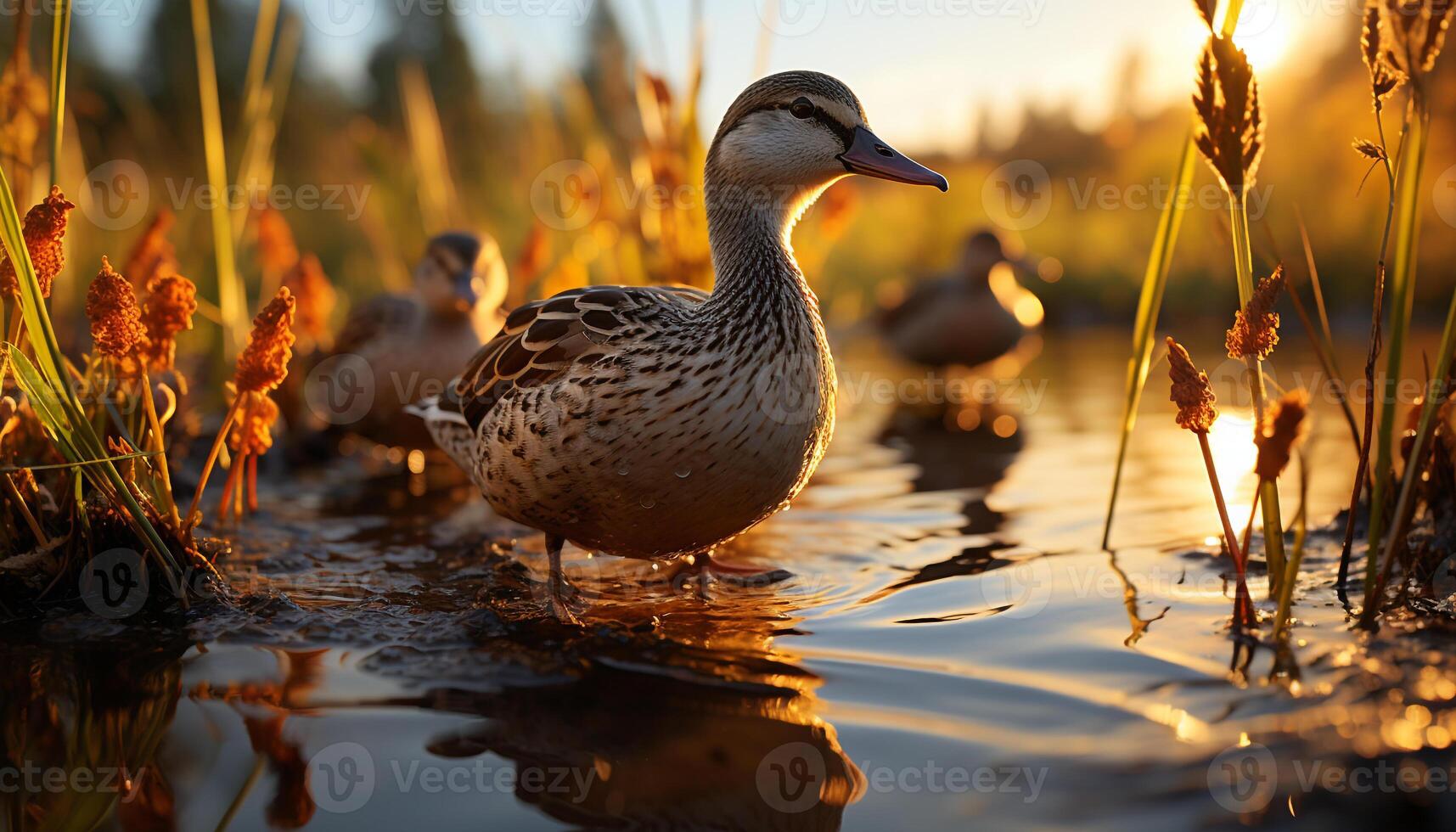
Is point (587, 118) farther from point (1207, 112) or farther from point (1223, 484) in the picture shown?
point (1207, 112)

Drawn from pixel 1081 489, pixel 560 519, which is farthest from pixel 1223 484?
pixel 560 519

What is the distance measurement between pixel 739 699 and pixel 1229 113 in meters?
1.92

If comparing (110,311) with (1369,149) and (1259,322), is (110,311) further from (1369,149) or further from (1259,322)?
(1369,149)

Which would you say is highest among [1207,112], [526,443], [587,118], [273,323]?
[587,118]

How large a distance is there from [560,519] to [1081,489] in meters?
2.91

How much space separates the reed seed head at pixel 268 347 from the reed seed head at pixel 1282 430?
264 cm

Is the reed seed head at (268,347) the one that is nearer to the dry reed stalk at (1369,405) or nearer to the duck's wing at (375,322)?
the dry reed stalk at (1369,405)

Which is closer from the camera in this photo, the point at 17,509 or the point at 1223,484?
the point at 17,509

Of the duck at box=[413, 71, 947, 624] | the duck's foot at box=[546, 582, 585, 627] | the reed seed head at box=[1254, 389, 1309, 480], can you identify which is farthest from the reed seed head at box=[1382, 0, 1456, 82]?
the duck's foot at box=[546, 582, 585, 627]

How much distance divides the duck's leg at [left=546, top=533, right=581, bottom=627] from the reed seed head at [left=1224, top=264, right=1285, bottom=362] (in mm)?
2006

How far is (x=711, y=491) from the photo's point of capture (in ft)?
10.9

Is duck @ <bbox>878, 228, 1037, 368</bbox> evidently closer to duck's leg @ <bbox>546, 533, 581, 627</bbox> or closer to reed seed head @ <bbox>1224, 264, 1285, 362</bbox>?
duck's leg @ <bbox>546, 533, 581, 627</bbox>

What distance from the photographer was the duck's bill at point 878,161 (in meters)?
3.75

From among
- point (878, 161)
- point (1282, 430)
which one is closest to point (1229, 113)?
point (1282, 430)
